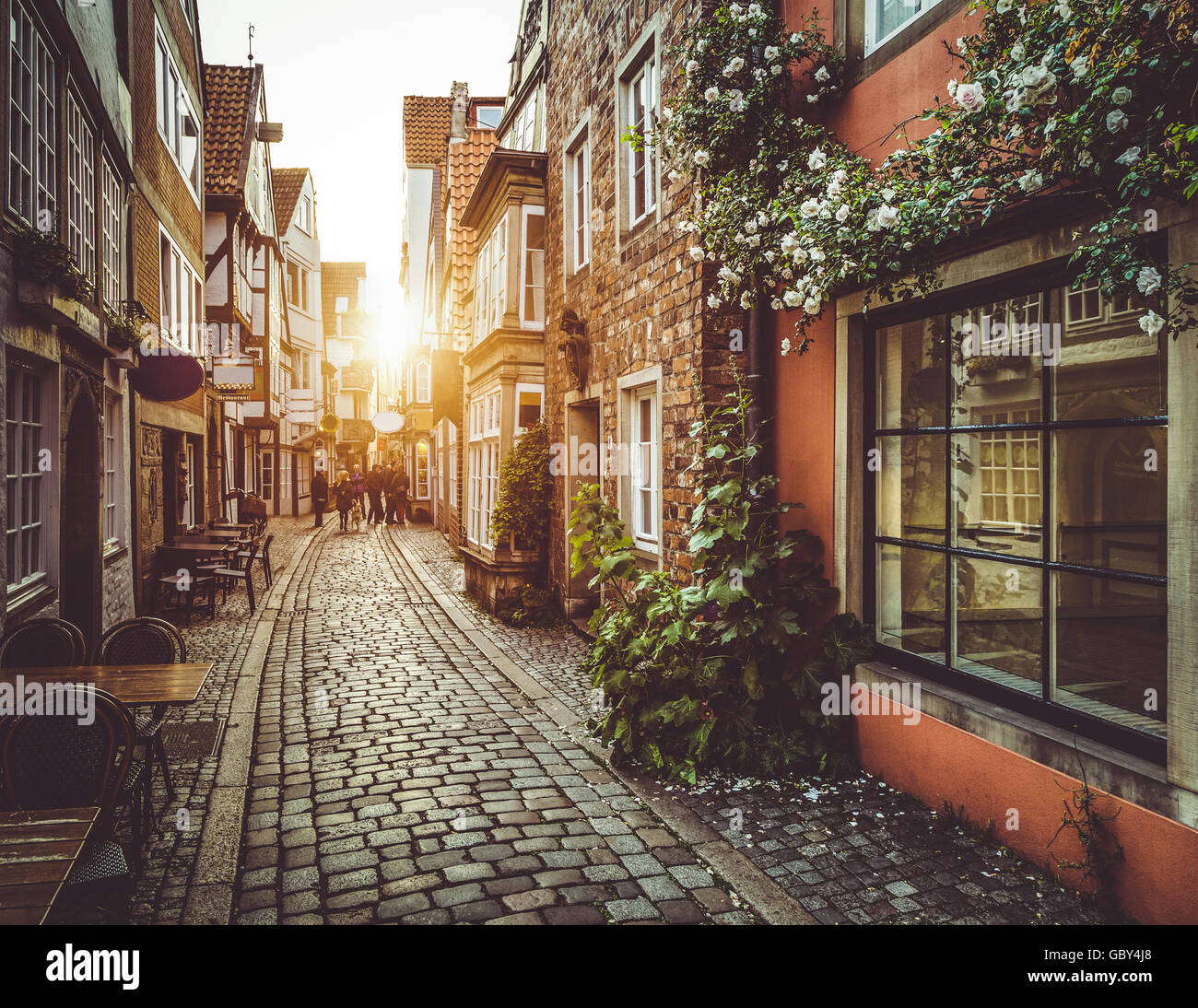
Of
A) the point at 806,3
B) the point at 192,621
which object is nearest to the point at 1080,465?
the point at 806,3

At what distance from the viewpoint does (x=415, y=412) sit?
3020 cm

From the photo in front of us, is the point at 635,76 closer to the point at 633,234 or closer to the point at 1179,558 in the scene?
the point at 633,234

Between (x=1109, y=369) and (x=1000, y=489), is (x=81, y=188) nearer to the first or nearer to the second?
(x=1000, y=489)

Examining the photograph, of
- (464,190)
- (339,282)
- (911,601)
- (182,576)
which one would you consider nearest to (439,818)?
(911,601)

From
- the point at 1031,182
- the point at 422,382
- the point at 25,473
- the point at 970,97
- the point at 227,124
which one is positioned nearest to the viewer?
the point at 1031,182

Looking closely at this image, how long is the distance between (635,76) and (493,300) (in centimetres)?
530

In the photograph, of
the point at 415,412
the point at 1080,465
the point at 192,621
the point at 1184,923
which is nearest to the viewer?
the point at 1184,923

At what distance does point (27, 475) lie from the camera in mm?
6066

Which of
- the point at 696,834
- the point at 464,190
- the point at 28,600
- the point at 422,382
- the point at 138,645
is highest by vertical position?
the point at 464,190

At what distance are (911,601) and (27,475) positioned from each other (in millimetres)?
6008

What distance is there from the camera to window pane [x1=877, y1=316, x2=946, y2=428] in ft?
14.5

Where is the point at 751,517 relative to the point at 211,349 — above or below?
below

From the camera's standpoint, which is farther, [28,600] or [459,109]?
[459,109]

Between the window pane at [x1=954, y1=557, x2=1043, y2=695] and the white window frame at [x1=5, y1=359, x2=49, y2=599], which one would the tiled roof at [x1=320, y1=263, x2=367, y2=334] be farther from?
the window pane at [x1=954, y1=557, x2=1043, y2=695]
